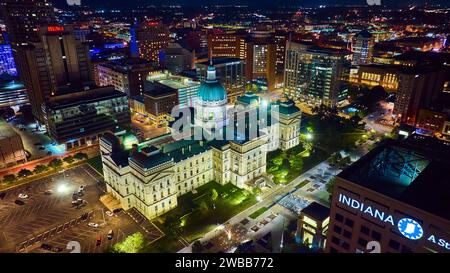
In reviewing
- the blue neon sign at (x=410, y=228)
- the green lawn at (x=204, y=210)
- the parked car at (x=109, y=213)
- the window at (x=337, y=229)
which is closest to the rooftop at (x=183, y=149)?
the green lawn at (x=204, y=210)

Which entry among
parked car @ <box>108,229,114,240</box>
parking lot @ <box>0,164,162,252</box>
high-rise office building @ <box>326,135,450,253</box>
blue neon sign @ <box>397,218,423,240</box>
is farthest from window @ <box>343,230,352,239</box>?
parked car @ <box>108,229,114,240</box>

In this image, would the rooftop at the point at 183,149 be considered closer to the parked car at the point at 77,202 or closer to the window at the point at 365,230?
the parked car at the point at 77,202

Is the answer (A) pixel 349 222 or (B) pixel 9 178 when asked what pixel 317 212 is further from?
(B) pixel 9 178

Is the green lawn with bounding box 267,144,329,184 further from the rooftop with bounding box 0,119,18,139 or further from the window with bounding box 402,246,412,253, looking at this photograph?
the rooftop with bounding box 0,119,18,139

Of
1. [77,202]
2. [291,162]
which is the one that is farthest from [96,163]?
[291,162]

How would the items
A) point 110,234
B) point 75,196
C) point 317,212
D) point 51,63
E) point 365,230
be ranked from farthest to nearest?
1. point 51,63
2. point 75,196
3. point 110,234
4. point 317,212
5. point 365,230
